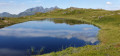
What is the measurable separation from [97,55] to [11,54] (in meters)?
21.9

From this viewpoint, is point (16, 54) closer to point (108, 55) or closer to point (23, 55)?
point (23, 55)

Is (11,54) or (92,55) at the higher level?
(92,55)

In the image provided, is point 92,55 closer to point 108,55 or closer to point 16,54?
point 108,55

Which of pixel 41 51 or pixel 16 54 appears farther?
pixel 41 51

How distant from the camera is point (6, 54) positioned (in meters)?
30.8

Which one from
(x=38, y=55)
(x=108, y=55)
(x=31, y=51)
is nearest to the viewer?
(x=108, y=55)

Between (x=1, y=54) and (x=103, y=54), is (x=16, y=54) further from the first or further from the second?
(x=103, y=54)

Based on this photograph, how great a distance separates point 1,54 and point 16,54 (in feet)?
13.4

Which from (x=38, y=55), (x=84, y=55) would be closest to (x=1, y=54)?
(x=38, y=55)

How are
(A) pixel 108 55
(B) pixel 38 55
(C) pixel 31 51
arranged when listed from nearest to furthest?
(A) pixel 108 55, (B) pixel 38 55, (C) pixel 31 51

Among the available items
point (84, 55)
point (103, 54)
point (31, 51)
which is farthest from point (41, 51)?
point (103, 54)

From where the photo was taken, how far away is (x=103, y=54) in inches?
790

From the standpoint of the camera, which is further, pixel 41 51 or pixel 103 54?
pixel 41 51

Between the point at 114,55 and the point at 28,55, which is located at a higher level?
the point at 114,55
